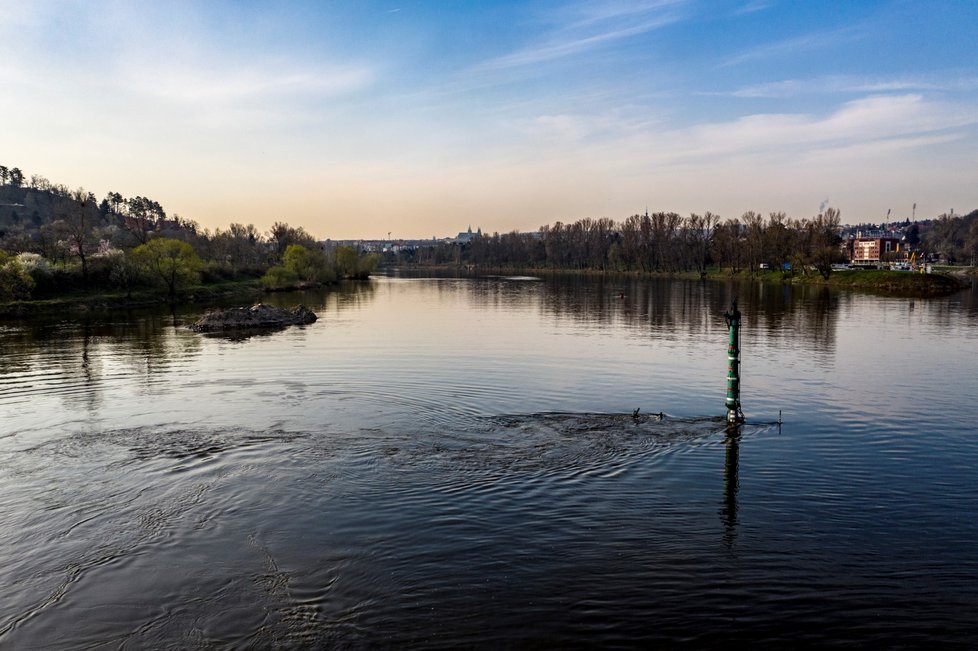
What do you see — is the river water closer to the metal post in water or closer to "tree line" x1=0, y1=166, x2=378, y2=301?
the metal post in water

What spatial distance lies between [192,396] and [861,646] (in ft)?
79.8

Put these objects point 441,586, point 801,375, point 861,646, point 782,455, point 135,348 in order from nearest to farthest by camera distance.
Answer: point 861,646 < point 441,586 < point 782,455 < point 801,375 < point 135,348

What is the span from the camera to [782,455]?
17.9 m

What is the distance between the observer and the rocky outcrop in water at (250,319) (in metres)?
50.5

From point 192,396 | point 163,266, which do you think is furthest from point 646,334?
point 163,266

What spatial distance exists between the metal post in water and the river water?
0.65 meters

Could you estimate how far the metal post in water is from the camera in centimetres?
1958

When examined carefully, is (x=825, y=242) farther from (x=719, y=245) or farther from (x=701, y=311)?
(x=701, y=311)

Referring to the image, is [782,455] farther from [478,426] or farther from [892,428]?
[478,426]

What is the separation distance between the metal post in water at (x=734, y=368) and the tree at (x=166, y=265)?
75202 millimetres

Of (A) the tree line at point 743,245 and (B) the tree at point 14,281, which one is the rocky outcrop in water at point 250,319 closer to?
(B) the tree at point 14,281

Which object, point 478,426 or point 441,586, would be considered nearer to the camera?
point 441,586

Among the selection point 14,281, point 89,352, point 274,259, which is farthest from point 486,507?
point 274,259

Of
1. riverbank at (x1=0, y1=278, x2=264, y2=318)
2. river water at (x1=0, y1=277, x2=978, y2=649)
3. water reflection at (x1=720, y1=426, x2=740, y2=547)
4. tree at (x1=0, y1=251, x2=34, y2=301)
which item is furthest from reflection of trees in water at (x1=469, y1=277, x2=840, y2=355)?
tree at (x1=0, y1=251, x2=34, y2=301)
